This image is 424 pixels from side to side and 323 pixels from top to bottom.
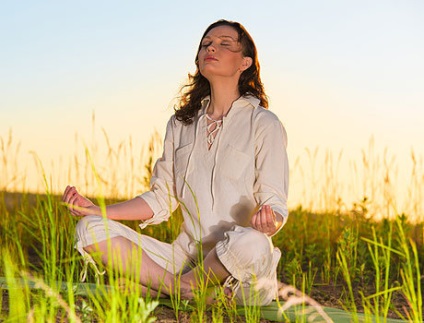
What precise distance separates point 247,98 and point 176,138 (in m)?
0.40

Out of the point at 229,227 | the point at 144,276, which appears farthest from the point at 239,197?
the point at 144,276

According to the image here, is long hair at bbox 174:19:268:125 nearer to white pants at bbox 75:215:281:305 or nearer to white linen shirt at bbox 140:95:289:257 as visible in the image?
white linen shirt at bbox 140:95:289:257

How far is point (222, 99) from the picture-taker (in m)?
3.04

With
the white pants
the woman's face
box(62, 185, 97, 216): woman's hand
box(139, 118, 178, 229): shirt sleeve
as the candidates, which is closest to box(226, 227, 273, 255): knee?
the white pants

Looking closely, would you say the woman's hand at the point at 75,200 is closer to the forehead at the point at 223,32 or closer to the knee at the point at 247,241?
the knee at the point at 247,241

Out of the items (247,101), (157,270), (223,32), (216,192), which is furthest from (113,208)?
(223,32)

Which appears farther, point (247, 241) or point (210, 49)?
point (210, 49)

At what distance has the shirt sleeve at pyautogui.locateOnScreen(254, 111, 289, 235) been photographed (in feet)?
9.18

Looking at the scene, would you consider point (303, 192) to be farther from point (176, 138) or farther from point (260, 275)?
point (260, 275)

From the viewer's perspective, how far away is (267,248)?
8.64 ft

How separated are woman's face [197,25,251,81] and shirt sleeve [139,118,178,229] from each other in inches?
15.9

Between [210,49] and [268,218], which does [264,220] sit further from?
[210,49]

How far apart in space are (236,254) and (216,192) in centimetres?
41

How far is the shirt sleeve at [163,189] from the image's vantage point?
305cm
